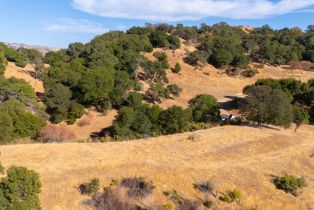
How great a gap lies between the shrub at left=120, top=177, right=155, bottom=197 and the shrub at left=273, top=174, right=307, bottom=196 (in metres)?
9.48

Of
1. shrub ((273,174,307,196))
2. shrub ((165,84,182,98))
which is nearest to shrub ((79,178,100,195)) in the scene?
shrub ((273,174,307,196))

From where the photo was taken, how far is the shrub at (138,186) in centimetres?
2400

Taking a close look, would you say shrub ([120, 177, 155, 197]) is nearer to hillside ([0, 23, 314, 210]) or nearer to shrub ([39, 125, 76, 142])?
hillside ([0, 23, 314, 210])

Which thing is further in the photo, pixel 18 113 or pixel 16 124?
pixel 18 113

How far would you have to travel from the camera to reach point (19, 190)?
66.0 feet

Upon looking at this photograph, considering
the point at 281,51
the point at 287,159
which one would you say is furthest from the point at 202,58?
the point at 287,159

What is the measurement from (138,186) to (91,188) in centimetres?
324

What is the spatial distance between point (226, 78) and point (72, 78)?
37354mm

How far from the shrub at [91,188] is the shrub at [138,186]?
1.78 m

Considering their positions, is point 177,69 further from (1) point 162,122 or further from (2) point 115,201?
(2) point 115,201

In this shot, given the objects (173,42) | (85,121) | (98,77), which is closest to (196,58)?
(173,42)

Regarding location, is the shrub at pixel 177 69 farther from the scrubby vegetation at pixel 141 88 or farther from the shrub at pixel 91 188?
the shrub at pixel 91 188

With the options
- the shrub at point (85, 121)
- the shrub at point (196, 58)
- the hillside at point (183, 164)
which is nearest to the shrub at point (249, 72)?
the shrub at point (196, 58)

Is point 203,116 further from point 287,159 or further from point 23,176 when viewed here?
point 23,176
